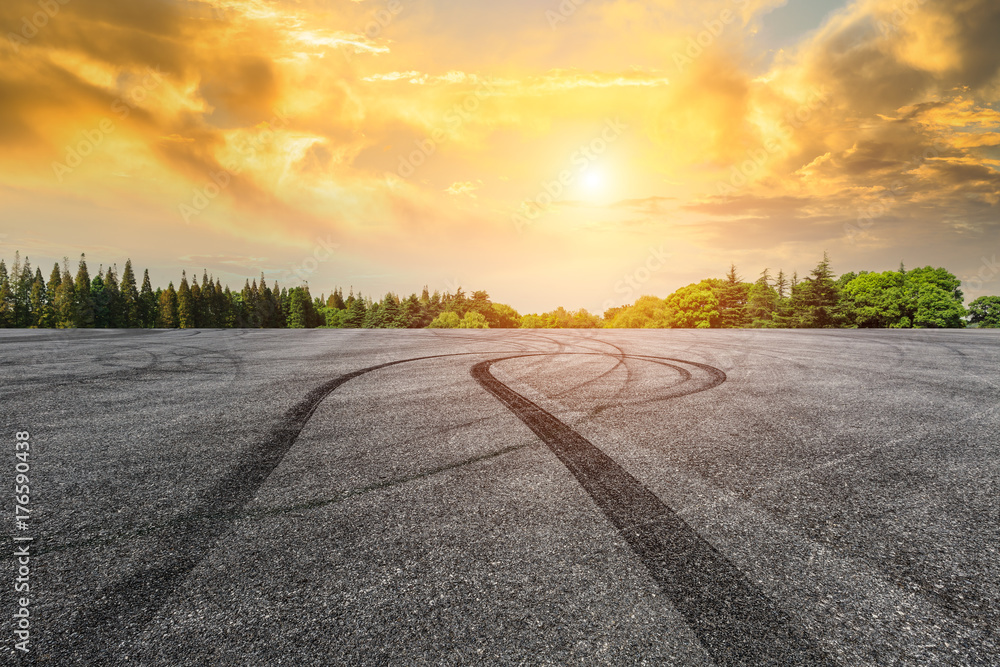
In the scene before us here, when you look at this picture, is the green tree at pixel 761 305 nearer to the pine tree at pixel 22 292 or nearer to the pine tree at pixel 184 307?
the pine tree at pixel 184 307

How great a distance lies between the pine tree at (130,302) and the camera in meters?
73.4

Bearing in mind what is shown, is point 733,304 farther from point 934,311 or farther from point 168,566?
point 168,566

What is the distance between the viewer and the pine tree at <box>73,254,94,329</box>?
70375 millimetres

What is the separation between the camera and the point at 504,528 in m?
3.28

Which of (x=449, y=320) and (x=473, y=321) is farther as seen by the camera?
(x=449, y=320)

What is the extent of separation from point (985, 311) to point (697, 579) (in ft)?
276

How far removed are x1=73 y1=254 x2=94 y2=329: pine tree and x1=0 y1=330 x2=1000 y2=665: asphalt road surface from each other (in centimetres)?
8829

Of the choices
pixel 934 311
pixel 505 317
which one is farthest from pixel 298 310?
pixel 934 311

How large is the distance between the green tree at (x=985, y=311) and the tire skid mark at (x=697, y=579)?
79333 millimetres

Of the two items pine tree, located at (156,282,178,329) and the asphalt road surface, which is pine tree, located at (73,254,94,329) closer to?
pine tree, located at (156,282,178,329)

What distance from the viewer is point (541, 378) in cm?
877

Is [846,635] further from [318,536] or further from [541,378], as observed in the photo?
[541,378]

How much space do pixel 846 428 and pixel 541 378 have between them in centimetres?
490

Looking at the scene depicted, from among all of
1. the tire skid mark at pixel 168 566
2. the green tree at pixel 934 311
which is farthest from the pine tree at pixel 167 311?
the green tree at pixel 934 311
